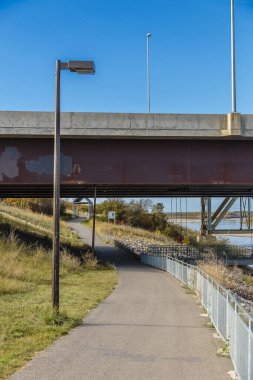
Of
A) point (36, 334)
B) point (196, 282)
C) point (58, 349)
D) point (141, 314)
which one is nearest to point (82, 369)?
point (58, 349)

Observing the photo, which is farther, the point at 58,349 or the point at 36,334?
the point at 36,334

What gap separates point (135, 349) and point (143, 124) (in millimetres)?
17137

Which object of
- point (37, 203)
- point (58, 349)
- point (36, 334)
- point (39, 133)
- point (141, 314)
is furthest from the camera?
point (37, 203)

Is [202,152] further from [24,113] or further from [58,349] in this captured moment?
[58,349]

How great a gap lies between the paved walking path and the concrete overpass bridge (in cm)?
1143

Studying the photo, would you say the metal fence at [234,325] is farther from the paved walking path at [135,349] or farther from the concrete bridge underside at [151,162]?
the concrete bridge underside at [151,162]

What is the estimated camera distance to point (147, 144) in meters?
26.5

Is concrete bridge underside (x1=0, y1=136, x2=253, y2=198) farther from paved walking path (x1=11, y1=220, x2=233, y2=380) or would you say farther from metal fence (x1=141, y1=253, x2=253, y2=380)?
paved walking path (x1=11, y1=220, x2=233, y2=380)

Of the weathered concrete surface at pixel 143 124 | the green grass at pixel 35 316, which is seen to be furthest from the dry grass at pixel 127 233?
the green grass at pixel 35 316

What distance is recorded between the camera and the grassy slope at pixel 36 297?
30.9ft

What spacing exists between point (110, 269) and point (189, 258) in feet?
33.6

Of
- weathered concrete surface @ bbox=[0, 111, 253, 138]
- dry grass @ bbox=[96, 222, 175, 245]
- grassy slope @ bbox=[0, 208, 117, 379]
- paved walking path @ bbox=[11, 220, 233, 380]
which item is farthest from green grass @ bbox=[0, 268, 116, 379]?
dry grass @ bbox=[96, 222, 175, 245]

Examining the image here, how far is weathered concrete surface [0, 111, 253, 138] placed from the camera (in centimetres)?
2503

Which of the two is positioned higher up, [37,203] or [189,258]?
[37,203]
